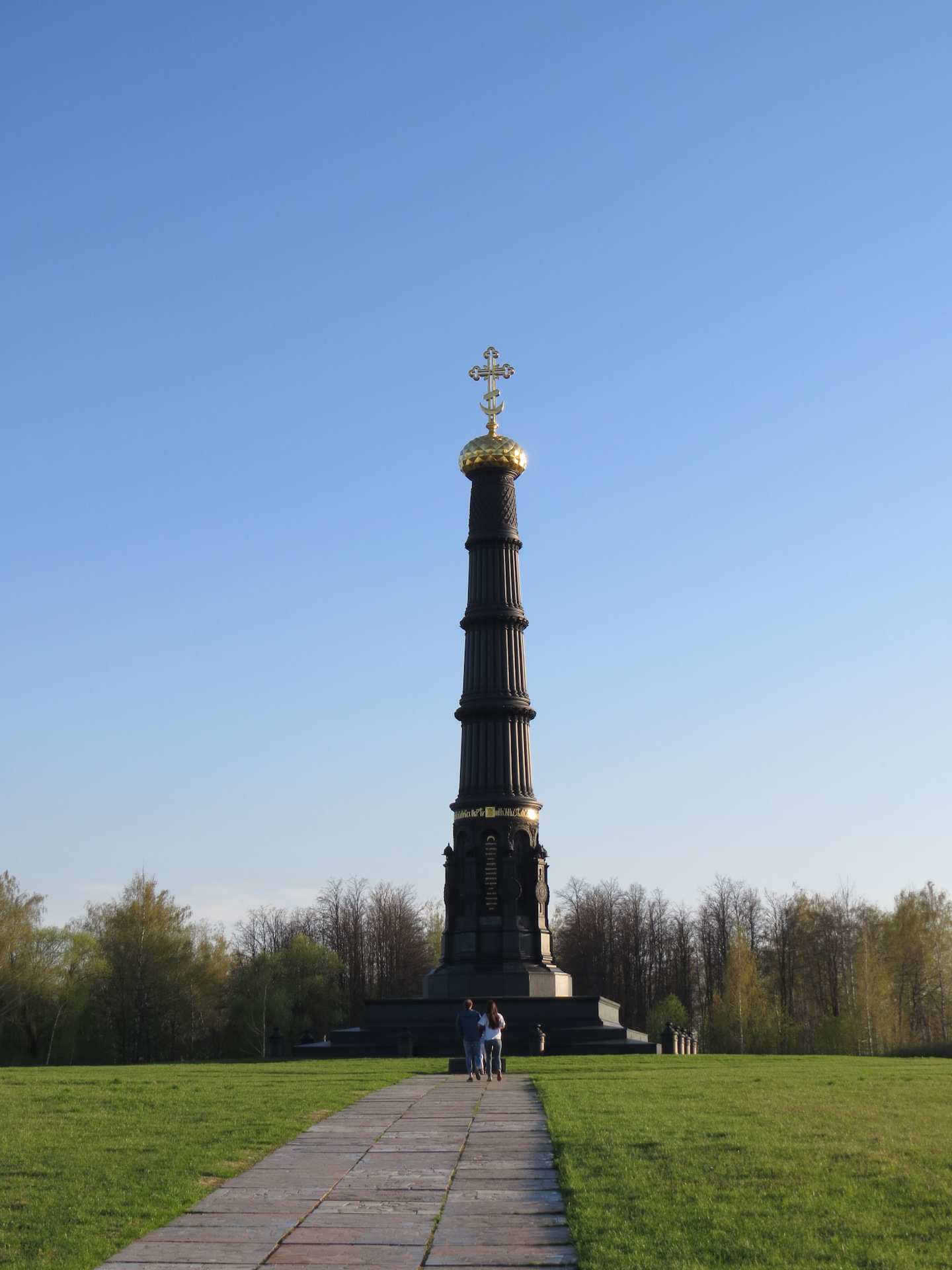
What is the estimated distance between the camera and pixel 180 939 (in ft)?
184

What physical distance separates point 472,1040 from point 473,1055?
51 centimetres

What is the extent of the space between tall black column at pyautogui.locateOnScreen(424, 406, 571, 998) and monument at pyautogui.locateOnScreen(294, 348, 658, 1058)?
38mm

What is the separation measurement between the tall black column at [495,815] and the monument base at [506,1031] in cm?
111

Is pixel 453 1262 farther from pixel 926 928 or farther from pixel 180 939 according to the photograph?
pixel 926 928

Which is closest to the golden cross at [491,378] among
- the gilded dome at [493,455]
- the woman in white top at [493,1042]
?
the gilded dome at [493,455]

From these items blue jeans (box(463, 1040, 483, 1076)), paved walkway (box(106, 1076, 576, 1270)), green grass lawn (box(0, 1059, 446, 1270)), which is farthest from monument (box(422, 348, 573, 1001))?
paved walkway (box(106, 1076, 576, 1270))

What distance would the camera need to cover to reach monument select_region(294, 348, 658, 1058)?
105 ft

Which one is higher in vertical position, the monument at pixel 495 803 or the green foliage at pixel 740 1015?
the monument at pixel 495 803

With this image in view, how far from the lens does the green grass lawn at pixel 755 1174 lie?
7285mm

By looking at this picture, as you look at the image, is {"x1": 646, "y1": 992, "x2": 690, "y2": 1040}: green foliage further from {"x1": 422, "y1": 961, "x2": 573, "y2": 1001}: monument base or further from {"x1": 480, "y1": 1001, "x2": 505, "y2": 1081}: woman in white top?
{"x1": 480, "y1": 1001, "x2": 505, "y2": 1081}: woman in white top

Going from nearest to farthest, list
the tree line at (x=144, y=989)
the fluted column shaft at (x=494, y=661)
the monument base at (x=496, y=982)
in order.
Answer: the monument base at (x=496, y=982)
the fluted column shaft at (x=494, y=661)
the tree line at (x=144, y=989)

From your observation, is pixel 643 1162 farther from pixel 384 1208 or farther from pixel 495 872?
pixel 495 872

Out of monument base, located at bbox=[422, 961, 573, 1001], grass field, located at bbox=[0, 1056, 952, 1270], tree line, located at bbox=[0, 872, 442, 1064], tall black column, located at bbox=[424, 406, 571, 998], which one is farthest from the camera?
tree line, located at bbox=[0, 872, 442, 1064]

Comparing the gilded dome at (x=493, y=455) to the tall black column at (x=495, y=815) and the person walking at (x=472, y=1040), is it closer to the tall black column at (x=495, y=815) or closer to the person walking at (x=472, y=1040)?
the tall black column at (x=495, y=815)
